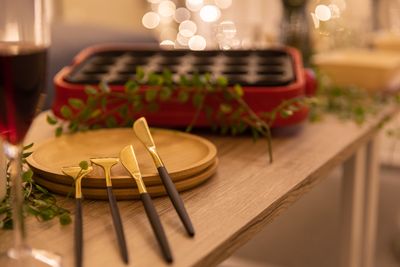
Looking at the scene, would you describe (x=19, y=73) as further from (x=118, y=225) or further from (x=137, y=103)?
(x=137, y=103)

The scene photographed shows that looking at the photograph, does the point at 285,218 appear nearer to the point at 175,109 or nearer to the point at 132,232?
the point at 175,109

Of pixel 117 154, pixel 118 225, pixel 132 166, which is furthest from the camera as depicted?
pixel 117 154

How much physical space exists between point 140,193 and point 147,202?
27 mm

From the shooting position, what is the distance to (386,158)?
7.57ft

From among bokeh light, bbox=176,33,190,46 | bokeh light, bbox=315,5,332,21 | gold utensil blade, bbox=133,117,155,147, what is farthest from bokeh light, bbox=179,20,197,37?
gold utensil blade, bbox=133,117,155,147

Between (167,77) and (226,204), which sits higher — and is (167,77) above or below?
above

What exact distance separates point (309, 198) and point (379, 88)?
2.28ft

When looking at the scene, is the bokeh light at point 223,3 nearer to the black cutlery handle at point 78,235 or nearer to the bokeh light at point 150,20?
the bokeh light at point 150,20

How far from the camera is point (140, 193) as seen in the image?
0.65 m

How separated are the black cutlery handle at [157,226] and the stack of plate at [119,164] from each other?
0.06m

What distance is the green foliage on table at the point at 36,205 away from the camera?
2.02 feet

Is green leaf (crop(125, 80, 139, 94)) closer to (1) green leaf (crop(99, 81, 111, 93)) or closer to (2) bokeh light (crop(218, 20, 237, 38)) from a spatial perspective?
(1) green leaf (crop(99, 81, 111, 93))

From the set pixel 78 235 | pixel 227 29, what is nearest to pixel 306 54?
pixel 227 29

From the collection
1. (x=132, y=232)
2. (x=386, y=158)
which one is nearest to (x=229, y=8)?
(x=386, y=158)
